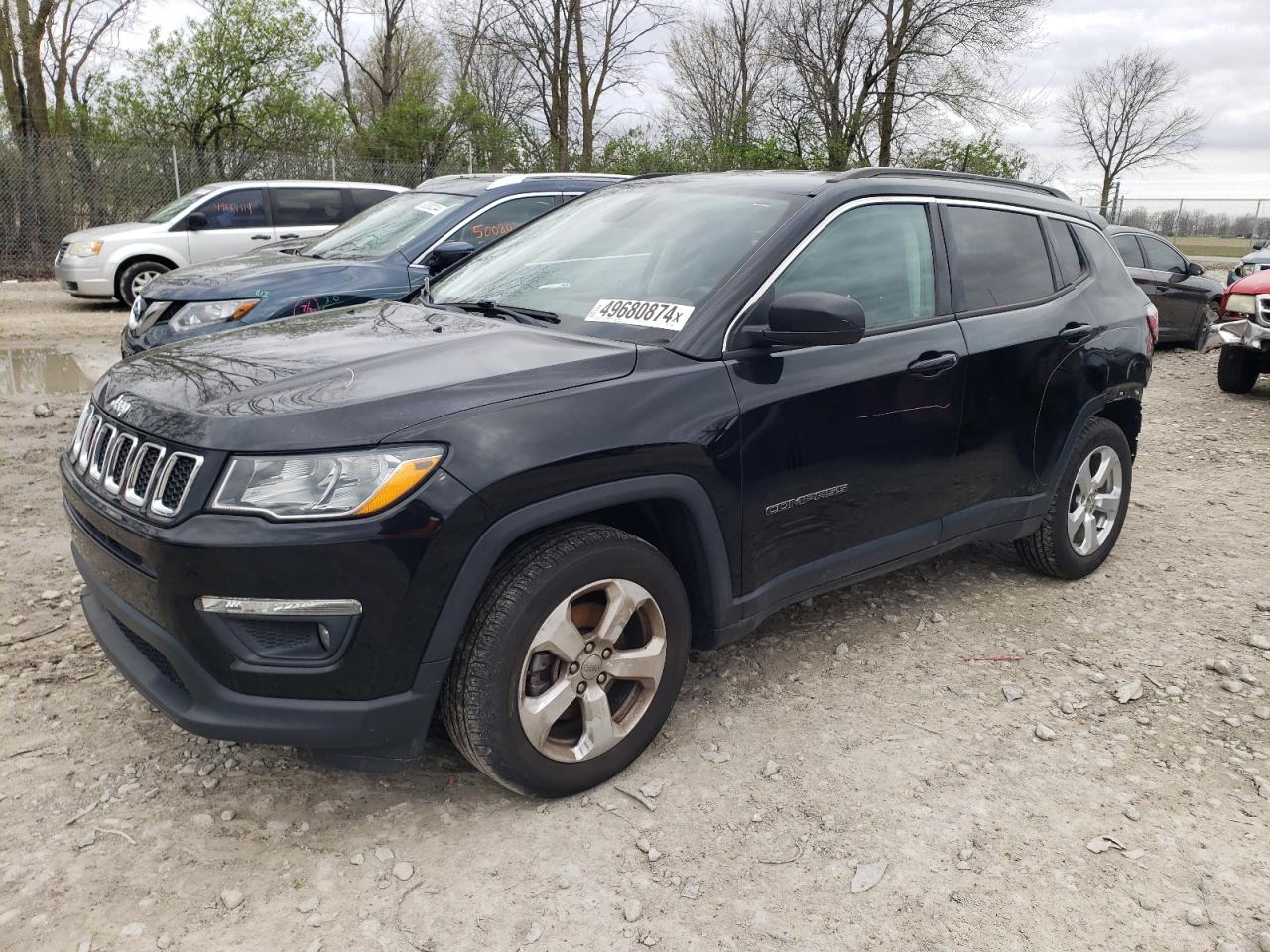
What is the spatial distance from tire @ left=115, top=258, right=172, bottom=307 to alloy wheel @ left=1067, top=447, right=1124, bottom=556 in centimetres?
1182

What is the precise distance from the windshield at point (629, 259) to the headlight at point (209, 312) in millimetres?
2510

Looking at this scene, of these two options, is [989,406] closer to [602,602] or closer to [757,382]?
[757,382]

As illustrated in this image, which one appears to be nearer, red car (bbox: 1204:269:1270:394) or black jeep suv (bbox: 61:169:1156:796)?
black jeep suv (bbox: 61:169:1156:796)

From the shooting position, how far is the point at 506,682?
2516mm

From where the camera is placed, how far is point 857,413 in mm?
3234

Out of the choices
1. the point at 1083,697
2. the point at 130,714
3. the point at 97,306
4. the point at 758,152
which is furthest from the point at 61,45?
the point at 1083,697

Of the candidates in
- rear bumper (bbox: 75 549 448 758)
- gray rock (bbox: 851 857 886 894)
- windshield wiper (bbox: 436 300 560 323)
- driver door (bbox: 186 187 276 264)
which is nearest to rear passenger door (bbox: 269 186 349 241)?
driver door (bbox: 186 187 276 264)

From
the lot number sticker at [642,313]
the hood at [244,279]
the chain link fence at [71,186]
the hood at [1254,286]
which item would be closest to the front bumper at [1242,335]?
the hood at [1254,286]

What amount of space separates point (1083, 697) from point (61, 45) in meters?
25.2

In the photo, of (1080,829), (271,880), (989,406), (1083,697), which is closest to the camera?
(271,880)

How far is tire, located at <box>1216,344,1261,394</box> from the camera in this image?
31.2 feet

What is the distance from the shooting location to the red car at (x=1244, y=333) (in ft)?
29.8

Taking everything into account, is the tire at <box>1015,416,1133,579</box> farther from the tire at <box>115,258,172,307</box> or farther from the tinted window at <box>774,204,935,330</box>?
the tire at <box>115,258,172,307</box>

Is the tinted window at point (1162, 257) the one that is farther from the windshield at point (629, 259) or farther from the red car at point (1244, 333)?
the windshield at point (629, 259)
